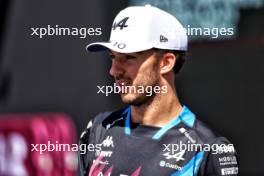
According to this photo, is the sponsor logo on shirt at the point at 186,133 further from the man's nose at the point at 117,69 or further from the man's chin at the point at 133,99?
the man's nose at the point at 117,69

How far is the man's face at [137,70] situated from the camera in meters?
3.90

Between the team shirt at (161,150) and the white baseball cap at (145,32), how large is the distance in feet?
1.02

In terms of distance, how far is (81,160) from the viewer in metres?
4.17

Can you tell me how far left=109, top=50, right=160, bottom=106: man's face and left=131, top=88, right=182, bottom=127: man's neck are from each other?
0.03 meters

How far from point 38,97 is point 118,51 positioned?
4.13m

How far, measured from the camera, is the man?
3.79 m

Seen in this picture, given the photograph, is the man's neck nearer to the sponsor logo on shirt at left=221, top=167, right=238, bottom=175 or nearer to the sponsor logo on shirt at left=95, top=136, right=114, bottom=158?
the sponsor logo on shirt at left=95, top=136, right=114, bottom=158

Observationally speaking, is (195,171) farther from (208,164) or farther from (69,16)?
(69,16)

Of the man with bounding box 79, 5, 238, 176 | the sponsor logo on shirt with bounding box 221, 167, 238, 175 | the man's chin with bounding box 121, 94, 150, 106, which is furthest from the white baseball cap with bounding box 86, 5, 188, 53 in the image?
the sponsor logo on shirt with bounding box 221, 167, 238, 175

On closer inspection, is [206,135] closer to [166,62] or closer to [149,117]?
[149,117]

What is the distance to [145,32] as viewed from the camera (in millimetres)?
3924

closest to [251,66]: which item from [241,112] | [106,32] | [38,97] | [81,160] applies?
[241,112]

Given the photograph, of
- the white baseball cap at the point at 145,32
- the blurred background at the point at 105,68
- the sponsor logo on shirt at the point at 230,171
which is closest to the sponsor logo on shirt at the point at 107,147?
the white baseball cap at the point at 145,32

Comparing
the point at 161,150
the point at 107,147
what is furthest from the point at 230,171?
the point at 107,147
